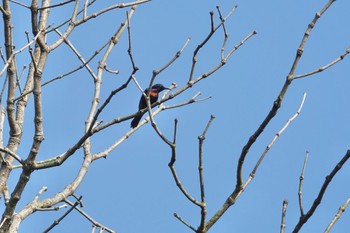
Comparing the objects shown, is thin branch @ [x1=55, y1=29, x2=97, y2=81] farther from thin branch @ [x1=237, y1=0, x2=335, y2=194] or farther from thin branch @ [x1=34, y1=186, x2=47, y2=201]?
thin branch @ [x1=237, y1=0, x2=335, y2=194]

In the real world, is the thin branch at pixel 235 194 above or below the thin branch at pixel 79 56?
below

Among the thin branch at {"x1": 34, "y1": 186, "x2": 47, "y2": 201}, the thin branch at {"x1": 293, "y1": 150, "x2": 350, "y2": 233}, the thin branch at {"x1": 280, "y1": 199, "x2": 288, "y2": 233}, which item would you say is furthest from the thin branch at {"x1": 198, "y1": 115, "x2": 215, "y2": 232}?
the thin branch at {"x1": 34, "y1": 186, "x2": 47, "y2": 201}

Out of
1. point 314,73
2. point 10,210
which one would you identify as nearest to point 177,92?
point 314,73

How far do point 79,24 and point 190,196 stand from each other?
5.97ft

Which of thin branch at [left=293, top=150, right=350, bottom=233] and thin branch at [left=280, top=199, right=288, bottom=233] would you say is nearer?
thin branch at [left=293, top=150, right=350, bottom=233]

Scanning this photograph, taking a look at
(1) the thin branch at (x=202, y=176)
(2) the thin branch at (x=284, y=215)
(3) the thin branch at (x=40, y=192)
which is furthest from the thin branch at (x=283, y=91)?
(3) the thin branch at (x=40, y=192)

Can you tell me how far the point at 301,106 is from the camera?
3.22 metres

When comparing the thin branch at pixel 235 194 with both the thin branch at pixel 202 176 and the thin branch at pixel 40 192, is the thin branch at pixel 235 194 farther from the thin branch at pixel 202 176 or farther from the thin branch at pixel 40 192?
the thin branch at pixel 40 192

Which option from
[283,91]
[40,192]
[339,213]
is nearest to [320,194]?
[339,213]

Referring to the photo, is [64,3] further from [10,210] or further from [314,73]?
[314,73]

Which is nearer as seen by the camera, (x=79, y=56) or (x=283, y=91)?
(x=283, y=91)

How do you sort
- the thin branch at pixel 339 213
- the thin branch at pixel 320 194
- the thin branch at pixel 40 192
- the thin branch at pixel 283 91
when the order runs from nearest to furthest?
the thin branch at pixel 320 194 < the thin branch at pixel 283 91 < the thin branch at pixel 339 213 < the thin branch at pixel 40 192

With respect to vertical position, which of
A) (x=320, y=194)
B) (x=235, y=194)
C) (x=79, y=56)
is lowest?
(x=320, y=194)

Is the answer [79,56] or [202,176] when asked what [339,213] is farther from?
[79,56]
